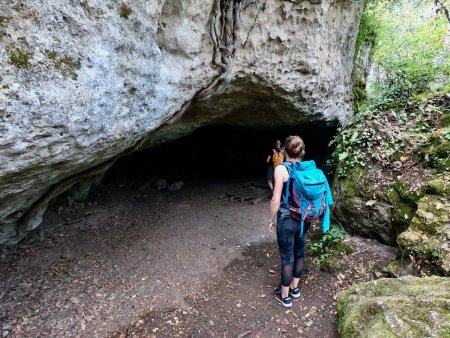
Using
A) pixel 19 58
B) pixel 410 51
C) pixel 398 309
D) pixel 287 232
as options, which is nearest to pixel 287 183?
pixel 287 232

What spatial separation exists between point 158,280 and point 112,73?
3100 millimetres

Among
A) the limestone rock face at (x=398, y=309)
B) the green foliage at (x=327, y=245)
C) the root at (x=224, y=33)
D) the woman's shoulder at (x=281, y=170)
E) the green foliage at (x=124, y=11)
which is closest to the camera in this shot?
the limestone rock face at (x=398, y=309)

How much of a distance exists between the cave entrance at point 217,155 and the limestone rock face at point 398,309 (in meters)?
5.83

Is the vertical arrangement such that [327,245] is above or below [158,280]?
above

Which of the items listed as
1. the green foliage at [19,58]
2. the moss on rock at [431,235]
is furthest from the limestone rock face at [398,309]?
the green foliage at [19,58]

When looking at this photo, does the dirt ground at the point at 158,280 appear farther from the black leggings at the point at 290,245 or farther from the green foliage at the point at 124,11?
the green foliage at the point at 124,11

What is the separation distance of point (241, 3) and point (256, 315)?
437cm

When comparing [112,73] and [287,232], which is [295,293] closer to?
[287,232]

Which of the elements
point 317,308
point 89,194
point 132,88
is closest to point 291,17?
point 132,88

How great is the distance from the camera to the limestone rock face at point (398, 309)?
7.77 ft

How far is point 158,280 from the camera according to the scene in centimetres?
450

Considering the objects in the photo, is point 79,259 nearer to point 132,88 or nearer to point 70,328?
point 70,328

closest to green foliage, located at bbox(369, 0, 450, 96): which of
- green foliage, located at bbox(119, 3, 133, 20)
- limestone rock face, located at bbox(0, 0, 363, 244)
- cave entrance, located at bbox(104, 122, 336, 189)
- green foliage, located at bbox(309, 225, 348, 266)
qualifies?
cave entrance, located at bbox(104, 122, 336, 189)

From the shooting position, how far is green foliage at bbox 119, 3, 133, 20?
115 inches
